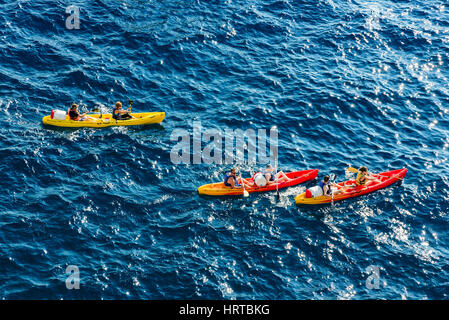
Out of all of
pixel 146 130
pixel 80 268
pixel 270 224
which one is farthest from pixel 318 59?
pixel 80 268

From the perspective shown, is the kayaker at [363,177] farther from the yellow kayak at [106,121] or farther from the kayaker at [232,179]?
the yellow kayak at [106,121]

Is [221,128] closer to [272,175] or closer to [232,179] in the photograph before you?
[272,175]

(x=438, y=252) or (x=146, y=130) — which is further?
(x=146, y=130)

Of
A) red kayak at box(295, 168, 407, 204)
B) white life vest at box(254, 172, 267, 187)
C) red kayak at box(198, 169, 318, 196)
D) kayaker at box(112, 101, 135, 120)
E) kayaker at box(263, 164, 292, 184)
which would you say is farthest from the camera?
kayaker at box(112, 101, 135, 120)

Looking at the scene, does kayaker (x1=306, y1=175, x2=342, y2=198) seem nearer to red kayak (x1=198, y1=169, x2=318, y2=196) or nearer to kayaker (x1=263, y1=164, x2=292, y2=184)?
red kayak (x1=198, y1=169, x2=318, y2=196)

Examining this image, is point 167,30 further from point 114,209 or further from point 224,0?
point 114,209

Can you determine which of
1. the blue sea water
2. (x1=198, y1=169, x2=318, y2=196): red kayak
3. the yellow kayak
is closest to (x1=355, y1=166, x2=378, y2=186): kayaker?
the blue sea water

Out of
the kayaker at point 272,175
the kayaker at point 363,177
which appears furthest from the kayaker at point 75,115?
the kayaker at point 363,177
